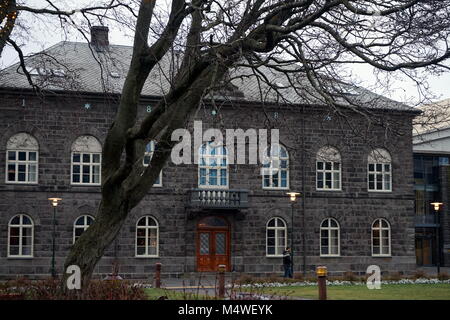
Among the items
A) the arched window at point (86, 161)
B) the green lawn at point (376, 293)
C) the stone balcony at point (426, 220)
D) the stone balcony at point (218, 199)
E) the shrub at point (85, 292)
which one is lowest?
the green lawn at point (376, 293)

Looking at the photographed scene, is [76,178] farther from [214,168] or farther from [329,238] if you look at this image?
[329,238]

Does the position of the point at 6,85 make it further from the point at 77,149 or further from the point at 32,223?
the point at 32,223

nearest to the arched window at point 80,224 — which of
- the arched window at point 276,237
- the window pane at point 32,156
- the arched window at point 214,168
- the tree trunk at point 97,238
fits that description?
the window pane at point 32,156

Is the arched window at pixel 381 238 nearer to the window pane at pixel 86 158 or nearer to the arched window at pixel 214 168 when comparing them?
the arched window at pixel 214 168

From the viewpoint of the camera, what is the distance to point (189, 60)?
1474 cm

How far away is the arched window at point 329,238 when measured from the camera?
37188 millimetres

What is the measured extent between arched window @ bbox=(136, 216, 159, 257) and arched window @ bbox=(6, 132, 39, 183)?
5373 millimetres

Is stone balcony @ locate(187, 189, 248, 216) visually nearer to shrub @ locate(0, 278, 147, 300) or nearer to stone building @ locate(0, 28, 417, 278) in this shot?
stone building @ locate(0, 28, 417, 278)

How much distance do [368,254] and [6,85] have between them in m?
19.7

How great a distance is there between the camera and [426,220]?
169ft

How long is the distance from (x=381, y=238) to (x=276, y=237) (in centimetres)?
589

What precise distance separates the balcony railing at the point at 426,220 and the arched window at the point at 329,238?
51.4 ft
